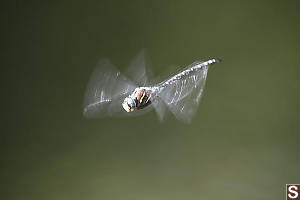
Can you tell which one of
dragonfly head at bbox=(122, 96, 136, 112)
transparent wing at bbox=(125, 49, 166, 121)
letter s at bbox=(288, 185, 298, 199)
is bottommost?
letter s at bbox=(288, 185, 298, 199)

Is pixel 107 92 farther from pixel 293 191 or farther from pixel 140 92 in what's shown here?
pixel 293 191

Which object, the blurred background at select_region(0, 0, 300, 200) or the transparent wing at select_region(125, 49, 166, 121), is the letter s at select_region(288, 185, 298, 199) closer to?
the blurred background at select_region(0, 0, 300, 200)

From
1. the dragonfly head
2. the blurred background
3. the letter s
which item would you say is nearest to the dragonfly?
the dragonfly head

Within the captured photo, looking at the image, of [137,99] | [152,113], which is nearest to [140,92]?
[137,99]

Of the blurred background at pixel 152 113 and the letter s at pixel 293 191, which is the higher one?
the blurred background at pixel 152 113

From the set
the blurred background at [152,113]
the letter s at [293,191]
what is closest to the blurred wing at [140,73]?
the blurred background at [152,113]

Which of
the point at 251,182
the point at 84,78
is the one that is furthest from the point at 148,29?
the point at 251,182

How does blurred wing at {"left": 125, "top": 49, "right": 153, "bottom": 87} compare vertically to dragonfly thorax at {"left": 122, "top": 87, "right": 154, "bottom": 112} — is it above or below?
above

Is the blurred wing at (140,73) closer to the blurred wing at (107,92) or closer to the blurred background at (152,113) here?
the blurred wing at (107,92)
